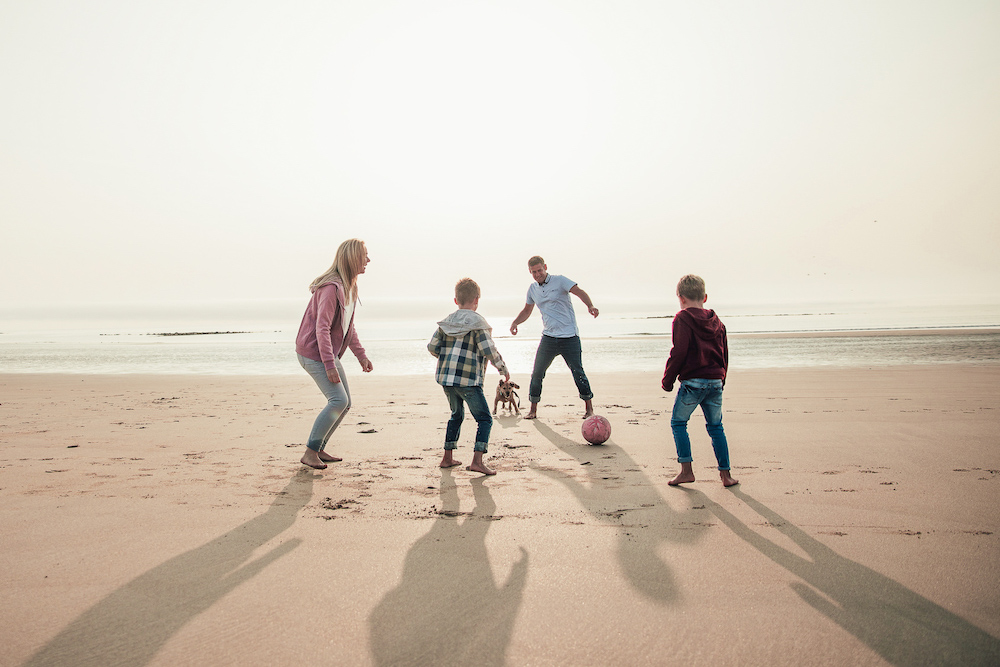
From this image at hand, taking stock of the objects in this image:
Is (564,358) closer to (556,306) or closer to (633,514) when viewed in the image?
(556,306)

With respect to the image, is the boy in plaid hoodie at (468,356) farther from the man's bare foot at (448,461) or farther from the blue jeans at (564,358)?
the blue jeans at (564,358)

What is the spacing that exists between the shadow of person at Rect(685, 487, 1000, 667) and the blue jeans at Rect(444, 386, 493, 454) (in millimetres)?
2672

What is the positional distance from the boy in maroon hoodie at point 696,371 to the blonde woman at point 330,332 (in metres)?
2.95

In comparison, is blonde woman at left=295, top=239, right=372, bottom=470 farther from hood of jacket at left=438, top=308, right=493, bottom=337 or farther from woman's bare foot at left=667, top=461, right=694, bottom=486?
woman's bare foot at left=667, top=461, right=694, bottom=486

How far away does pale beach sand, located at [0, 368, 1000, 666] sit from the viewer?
2.60m

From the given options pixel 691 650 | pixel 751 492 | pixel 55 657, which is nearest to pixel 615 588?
pixel 691 650

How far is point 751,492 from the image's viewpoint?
15.8ft

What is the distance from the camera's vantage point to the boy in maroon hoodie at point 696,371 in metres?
4.94

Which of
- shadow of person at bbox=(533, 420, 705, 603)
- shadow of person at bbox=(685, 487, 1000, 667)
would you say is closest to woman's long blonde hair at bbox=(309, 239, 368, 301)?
shadow of person at bbox=(533, 420, 705, 603)

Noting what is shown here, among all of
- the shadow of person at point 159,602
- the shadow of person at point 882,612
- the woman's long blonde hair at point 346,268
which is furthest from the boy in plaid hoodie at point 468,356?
the shadow of person at point 882,612

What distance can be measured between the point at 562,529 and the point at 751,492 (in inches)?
72.7

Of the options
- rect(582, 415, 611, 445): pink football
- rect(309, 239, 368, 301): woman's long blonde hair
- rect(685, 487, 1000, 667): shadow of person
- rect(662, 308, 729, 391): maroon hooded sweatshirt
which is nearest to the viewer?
rect(685, 487, 1000, 667): shadow of person

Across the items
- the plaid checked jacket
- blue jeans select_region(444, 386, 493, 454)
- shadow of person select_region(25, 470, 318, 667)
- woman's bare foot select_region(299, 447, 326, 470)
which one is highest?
the plaid checked jacket

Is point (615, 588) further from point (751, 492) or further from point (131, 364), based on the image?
point (131, 364)
